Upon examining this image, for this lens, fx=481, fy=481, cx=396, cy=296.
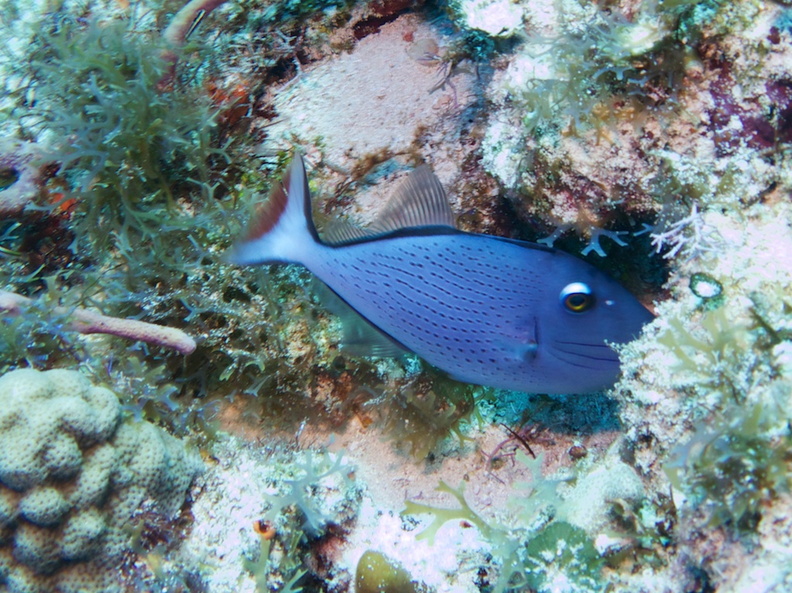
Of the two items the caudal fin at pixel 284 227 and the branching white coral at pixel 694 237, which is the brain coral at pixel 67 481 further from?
the branching white coral at pixel 694 237

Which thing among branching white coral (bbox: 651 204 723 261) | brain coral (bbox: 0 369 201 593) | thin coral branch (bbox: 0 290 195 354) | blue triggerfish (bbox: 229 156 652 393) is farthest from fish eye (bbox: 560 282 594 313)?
brain coral (bbox: 0 369 201 593)

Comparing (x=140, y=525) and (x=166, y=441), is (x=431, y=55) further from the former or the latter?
(x=140, y=525)

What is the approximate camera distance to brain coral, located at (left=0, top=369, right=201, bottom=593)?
2.04 metres

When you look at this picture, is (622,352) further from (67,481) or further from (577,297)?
(67,481)

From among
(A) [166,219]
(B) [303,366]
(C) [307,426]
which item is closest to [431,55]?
Result: (A) [166,219]

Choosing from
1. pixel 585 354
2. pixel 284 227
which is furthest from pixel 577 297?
pixel 284 227

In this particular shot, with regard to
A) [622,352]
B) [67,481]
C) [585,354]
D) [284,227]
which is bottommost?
[67,481]

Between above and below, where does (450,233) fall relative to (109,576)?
above

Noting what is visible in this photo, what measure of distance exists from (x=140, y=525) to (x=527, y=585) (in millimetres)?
1782

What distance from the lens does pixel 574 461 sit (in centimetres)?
276

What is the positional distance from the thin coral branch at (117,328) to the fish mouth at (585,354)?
1802 millimetres

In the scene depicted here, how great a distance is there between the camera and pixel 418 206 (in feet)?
7.68

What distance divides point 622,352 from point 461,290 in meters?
0.72

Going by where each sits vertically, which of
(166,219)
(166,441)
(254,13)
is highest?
(254,13)
